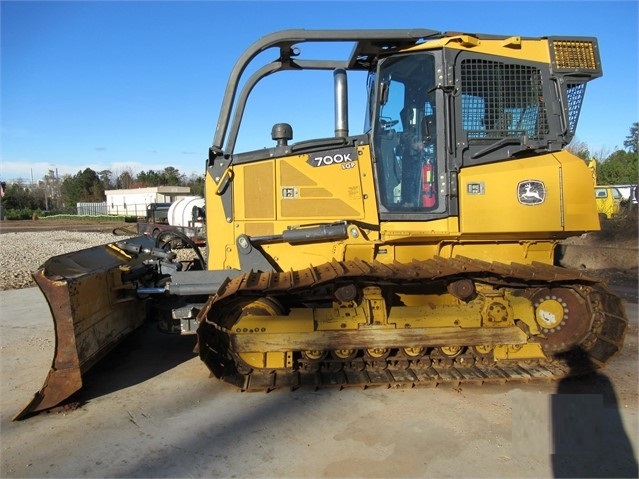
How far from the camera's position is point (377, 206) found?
15.6 ft

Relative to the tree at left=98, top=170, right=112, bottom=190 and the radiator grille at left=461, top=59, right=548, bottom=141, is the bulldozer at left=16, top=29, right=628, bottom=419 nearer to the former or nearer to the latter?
the radiator grille at left=461, top=59, right=548, bottom=141

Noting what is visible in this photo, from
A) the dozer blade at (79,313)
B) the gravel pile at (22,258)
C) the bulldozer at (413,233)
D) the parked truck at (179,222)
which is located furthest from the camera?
the gravel pile at (22,258)

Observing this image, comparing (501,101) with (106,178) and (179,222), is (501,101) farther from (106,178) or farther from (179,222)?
(106,178)

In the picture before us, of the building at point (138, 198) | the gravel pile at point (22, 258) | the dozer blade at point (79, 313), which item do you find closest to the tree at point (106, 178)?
the building at point (138, 198)

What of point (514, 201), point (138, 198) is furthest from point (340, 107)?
point (138, 198)

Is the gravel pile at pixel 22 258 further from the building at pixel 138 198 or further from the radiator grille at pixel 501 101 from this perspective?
the building at pixel 138 198

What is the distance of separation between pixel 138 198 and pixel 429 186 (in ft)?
190

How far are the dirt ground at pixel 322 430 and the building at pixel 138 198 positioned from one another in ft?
165

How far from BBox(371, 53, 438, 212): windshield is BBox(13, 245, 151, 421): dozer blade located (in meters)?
2.98

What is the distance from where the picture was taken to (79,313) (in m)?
4.29

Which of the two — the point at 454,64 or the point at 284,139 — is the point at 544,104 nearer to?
Answer: the point at 454,64

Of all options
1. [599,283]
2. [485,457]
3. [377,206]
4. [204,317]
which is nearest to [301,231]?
[377,206]

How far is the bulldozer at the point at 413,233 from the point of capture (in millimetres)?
4547

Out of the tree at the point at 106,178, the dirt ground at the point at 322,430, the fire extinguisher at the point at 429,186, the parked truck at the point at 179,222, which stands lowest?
the dirt ground at the point at 322,430
